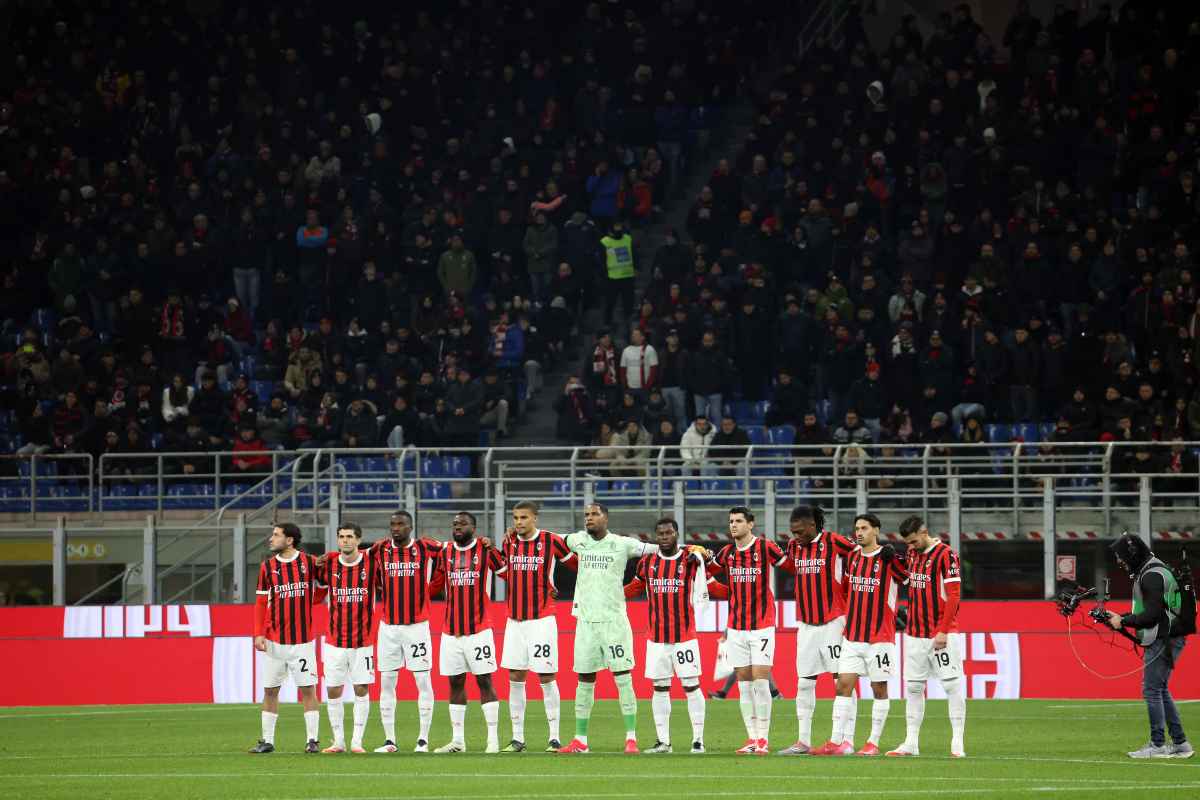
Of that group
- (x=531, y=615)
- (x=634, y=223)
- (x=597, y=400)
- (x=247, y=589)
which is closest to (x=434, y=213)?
(x=634, y=223)

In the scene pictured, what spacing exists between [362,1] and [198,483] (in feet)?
44.4

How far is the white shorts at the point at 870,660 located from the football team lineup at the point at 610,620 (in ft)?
0.04

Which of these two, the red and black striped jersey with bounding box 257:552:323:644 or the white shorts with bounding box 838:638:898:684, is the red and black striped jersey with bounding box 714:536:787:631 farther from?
the red and black striped jersey with bounding box 257:552:323:644

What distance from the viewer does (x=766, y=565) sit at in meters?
17.8

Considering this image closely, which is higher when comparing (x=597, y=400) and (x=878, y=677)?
(x=597, y=400)

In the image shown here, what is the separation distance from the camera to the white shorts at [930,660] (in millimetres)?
17062

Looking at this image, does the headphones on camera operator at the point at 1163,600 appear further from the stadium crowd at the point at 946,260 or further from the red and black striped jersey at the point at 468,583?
the stadium crowd at the point at 946,260

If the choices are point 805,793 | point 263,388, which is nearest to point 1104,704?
point 805,793

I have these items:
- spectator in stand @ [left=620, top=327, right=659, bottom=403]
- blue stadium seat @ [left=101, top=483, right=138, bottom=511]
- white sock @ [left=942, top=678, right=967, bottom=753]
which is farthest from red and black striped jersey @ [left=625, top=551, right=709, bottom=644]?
blue stadium seat @ [left=101, top=483, right=138, bottom=511]

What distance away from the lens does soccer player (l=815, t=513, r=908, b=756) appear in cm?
1730

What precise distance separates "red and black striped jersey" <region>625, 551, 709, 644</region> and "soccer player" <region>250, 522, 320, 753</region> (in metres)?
2.98

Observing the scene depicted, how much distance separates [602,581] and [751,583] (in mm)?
1354

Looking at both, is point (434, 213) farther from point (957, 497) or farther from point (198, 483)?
point (957, 497)

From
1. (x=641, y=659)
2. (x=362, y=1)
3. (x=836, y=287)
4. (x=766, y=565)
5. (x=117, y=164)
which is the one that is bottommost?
(x=641, y=659)
